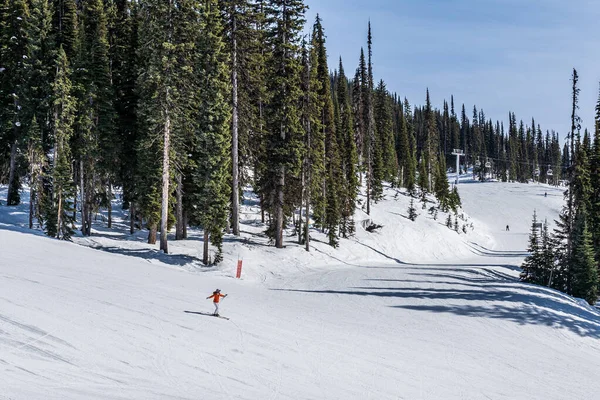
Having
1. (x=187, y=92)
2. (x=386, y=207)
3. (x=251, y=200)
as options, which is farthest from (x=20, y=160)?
(x=386, y=207)

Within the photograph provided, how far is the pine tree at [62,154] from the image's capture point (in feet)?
91.8

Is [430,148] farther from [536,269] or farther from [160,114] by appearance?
[160,114]

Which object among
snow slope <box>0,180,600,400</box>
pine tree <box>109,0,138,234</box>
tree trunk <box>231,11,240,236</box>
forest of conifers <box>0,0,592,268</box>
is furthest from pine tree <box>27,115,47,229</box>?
tree trunk <box>231,11,240,236</box>

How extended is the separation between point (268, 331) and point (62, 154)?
21.1 m

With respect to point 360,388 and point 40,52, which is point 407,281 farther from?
point 40,52

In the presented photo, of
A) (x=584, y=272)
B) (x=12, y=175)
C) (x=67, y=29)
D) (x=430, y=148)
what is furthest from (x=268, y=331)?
(x=430, y=148)

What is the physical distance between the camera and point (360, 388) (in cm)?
1066

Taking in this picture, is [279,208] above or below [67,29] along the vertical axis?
below

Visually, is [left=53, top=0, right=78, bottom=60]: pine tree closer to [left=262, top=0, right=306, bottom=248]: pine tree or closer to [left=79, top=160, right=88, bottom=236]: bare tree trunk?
[left=79, top=160, right=88, bottom=236]: bare tree trunk

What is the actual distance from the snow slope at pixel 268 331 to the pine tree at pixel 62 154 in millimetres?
3122

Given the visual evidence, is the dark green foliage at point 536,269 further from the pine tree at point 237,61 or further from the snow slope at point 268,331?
the pine tree at point 237,61

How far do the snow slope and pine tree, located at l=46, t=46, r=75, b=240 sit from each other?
10.2 feet

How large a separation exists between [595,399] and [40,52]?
36.2 meters

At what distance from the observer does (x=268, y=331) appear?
14.2 m
